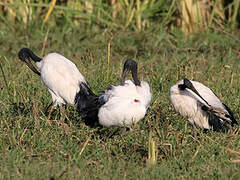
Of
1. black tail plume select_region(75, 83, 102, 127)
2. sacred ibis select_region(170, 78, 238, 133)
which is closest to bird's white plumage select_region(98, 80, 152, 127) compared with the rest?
black tail plume select_region(75, 83, 102, 127)

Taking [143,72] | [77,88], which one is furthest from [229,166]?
[143,72]

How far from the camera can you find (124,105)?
4.32m

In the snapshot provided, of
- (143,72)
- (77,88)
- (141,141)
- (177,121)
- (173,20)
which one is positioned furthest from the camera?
(173,20)

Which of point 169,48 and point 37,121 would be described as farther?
point 169,48

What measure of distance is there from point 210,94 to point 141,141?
1.10 meters

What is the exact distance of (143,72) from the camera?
6355 millimetres

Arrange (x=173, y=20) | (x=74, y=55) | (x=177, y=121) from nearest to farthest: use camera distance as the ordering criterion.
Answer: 1. (x=177, y=121)
2. (x=74, y=55)
3. (x=173, y=20)

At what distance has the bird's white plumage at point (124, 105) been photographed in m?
4.28

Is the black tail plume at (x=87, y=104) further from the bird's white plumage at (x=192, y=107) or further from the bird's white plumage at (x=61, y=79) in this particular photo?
the bird's white plumage at (x=192, y=107)

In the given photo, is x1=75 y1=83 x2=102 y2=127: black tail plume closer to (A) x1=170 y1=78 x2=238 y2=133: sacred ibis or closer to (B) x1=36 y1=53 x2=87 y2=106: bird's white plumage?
(B) x1=36 y1=53 x2=87 y2=106: bird's white plumage

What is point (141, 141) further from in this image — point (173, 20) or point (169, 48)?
point (173, 20)

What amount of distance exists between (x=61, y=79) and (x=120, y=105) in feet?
4.33

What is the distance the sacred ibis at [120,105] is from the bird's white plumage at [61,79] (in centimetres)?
51

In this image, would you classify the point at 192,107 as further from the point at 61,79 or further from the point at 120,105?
the point at 61,79
